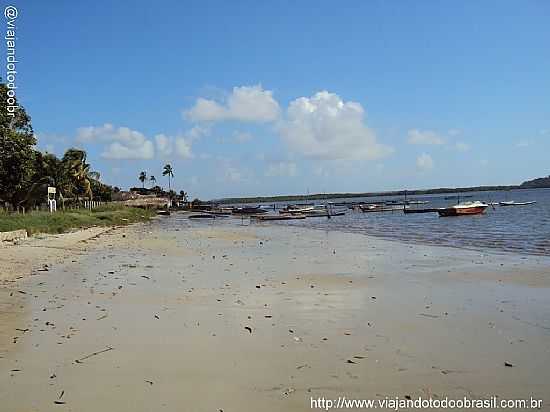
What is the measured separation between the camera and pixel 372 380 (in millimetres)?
5480

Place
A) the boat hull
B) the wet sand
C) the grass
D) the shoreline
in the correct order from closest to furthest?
the wet sand
the shoreline
the grass
the boat hull

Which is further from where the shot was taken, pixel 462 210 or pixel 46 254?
pixel 462 210

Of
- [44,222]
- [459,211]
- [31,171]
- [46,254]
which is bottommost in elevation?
[459,211]

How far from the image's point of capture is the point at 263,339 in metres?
7.18

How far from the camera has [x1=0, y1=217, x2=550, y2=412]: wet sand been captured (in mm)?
5164

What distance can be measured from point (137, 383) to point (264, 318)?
348cm

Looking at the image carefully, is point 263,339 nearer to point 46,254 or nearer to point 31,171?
point 46,254

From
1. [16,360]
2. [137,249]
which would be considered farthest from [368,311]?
[137,249]

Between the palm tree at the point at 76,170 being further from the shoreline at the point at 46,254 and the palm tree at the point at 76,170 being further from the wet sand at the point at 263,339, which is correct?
the wet sand at the point at 263,339

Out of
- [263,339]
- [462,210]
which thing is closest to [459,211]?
[462,210]

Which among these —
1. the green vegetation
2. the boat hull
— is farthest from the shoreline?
the boat hull

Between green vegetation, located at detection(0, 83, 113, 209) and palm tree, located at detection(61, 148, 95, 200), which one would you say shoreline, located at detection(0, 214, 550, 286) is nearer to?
green vegetation, located at detection(0, 83, 113, 209)

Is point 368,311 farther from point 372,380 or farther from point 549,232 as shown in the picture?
point 549,232

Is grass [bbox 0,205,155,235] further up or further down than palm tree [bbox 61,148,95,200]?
further down
